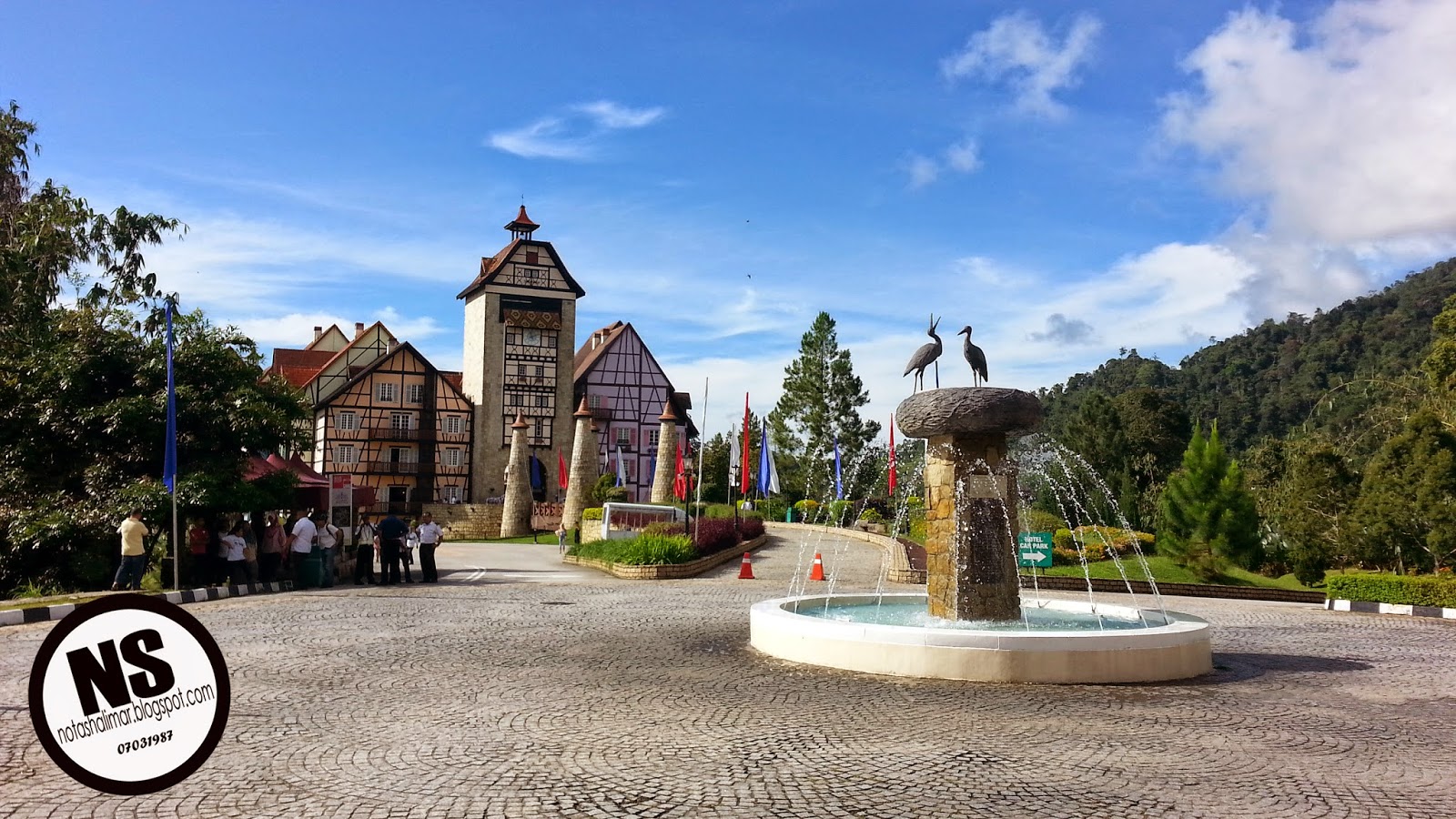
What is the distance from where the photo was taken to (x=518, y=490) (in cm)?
5172

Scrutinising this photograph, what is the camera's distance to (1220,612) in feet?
Result: 62.6

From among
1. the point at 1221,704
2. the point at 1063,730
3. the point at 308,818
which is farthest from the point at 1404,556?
the point at 308,818

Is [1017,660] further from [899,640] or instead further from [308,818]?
[308,818]

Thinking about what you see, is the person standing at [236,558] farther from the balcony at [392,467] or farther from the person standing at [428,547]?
the balcony at [392,467]

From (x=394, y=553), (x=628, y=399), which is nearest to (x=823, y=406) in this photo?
(x=628, y=399)

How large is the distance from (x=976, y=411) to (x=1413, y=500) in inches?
650

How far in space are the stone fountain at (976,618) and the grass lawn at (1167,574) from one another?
40.1ft

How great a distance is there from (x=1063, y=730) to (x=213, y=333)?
21437 millimetres

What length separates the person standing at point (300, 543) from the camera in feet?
67.9

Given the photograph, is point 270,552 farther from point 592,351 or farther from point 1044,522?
point 592,351

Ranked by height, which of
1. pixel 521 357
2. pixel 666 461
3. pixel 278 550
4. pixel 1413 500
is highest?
pixel 521 357

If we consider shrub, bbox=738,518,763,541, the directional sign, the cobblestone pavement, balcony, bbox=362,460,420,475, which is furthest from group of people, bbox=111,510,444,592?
balcony, bbox=362,460,420,475

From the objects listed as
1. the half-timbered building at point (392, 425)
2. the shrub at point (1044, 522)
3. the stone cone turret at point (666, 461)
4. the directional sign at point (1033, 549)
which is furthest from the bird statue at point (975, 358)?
the half-timbered building at point (392, 425)

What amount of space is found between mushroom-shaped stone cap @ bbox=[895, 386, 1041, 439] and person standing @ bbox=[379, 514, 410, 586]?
42.8 ft
